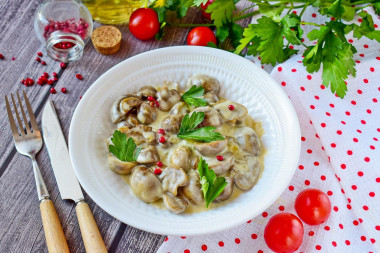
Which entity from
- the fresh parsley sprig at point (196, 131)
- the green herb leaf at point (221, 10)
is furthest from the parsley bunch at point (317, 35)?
the fresh parsley sprig at point (196, 131)

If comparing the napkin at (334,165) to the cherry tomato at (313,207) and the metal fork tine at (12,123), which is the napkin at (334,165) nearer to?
the cherry tomato at (313,207)

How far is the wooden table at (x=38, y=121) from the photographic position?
7.80 feet

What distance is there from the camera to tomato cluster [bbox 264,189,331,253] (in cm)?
228

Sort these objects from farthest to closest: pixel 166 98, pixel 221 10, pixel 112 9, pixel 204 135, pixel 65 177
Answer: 1. pixel 112 9
2. pixel 221 10
3. pixel 166 98
4. pixel 65 177
5. pixel 204 135

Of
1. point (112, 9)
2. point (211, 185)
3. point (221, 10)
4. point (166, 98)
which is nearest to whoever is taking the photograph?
point (211, 185)

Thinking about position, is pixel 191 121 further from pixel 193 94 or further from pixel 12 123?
pixel 12 123

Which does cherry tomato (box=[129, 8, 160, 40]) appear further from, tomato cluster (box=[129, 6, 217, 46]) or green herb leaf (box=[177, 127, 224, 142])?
green herb leaf (box=[177, 127, 224, 142])

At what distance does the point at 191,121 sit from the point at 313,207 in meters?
0.81

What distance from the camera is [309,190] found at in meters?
2.50

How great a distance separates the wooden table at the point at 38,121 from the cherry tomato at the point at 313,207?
788 mm

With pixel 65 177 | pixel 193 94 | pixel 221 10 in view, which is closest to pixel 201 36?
pixel 221 10

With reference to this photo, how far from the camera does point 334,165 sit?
8.62ft

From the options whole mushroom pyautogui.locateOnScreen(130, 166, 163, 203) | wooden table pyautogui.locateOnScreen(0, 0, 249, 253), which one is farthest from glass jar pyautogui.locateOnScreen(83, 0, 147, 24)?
whole mushroom pyautogui.locateOnScreen(130, 166, 163, 203)

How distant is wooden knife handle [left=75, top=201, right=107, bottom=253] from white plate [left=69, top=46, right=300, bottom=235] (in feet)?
0.60
